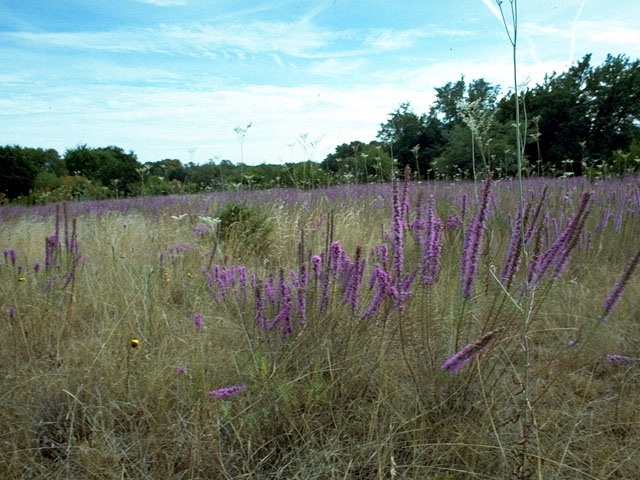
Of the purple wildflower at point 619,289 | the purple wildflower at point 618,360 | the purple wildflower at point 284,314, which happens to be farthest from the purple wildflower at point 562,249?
the purple wildflower at point 284,314

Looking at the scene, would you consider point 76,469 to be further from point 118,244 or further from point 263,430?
point 118,244

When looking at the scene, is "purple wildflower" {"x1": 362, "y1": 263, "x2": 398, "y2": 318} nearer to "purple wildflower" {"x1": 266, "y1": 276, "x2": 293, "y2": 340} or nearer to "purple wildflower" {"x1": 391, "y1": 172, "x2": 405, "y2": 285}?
"purple wildflower" {"x1": 391, "y1": 172, "x2": 405, "y2": 285}

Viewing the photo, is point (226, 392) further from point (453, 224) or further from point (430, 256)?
point (453, 224)

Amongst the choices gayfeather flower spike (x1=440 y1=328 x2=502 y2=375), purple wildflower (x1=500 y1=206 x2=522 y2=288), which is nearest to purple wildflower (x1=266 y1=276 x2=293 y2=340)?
gayfeather flower spike (x1=440 y1=328 x2=502 y2=375)

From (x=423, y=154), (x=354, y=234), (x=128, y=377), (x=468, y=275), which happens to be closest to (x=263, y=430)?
(x=128, y=377)

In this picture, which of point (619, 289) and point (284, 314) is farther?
point (284, 314)

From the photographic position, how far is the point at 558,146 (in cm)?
1975

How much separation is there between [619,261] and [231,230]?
3.58 m

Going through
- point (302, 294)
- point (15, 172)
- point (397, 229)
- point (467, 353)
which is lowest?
point (467, 353)

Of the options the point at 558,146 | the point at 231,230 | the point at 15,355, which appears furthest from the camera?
the point at 558,146

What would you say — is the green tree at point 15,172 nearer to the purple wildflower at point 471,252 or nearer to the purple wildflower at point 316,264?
the purple wildflower at point 316,264

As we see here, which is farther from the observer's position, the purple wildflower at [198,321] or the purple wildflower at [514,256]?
the purple wildflower at [198,321]

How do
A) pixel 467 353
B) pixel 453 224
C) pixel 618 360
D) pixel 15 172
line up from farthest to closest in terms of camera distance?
pixel 15 172
pixel 453 224
pixel 618 360
pixel 467 353

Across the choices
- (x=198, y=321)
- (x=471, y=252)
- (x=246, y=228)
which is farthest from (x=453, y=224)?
(x=246, y=228)
